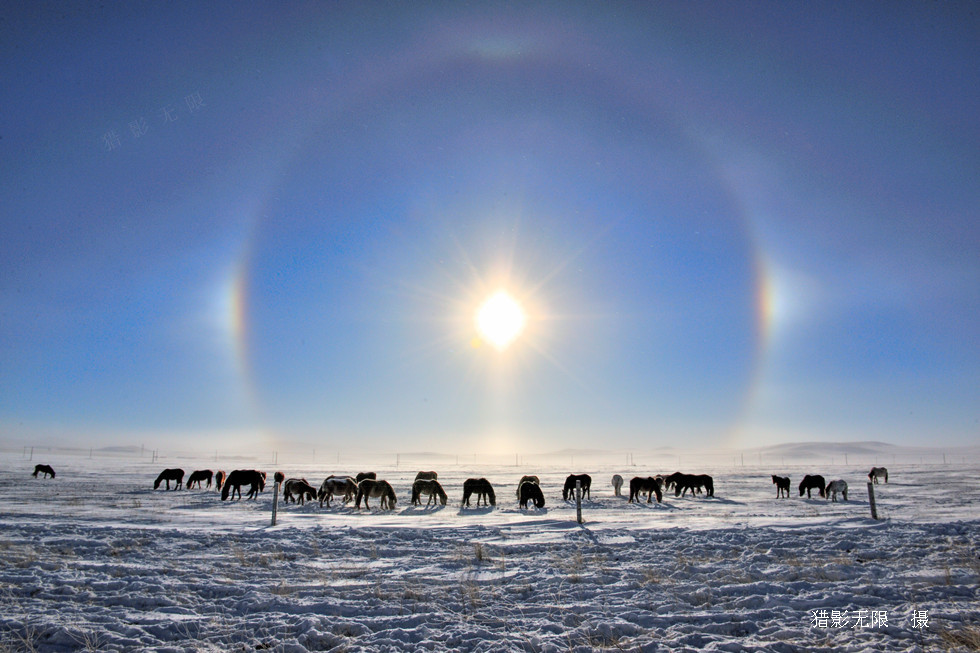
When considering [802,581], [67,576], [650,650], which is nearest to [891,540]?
[802,581]

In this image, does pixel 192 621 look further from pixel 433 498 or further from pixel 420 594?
pixel 433 498

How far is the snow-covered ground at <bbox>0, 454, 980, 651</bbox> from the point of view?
6461 mm

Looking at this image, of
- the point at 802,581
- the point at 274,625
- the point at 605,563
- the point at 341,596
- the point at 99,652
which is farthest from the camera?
the point at 605,563

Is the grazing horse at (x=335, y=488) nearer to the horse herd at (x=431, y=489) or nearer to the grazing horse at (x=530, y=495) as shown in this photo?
the horse herd at (x=431, y=489)

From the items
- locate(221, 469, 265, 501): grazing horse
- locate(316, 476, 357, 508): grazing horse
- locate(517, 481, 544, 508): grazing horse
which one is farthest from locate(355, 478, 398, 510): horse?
locate(221, 469, 265, 501): grazing horse

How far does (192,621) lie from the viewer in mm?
6926

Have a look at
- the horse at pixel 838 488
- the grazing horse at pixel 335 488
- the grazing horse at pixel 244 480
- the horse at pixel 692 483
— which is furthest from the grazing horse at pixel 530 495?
the horse at pixel 838 488

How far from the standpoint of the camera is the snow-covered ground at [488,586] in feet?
21.2

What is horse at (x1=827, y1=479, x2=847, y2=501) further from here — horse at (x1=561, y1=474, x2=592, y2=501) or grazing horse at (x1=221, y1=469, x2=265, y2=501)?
grazing horse at (x1=221, y1=469, x2=265, y2=501)

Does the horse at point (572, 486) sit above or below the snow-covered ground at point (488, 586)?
below

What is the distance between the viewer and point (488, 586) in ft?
29.4

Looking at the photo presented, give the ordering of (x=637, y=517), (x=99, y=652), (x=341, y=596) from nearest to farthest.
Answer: (x=99, y=652) → (x=341, y=596) → (x=637, y=517)

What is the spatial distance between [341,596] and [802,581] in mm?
7699

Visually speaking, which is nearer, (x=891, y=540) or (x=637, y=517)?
(x=891, y=540)
